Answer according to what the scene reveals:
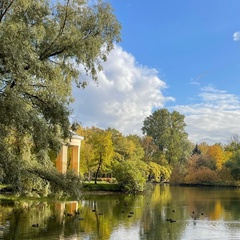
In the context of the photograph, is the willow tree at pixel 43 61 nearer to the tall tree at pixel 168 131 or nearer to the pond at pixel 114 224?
→ the pond at pixel 114 224

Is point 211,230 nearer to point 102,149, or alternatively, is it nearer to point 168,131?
point 102,149

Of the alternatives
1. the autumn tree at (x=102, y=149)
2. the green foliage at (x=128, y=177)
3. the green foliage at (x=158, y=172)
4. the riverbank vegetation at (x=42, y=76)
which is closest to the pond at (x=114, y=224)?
the riverbank vegetation at (x=42, y=76)

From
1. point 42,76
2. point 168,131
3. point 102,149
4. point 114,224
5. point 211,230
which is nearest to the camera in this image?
point 42,76

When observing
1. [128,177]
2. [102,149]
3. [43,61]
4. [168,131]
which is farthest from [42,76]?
[168,131]

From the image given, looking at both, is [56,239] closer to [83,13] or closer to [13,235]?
[13,235]

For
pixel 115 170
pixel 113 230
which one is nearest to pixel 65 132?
pixel 113 230

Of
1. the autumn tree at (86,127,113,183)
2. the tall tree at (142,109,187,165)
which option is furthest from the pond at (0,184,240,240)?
the tall tree at (142,109,187,165)

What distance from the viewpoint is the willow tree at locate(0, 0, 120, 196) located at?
993cm

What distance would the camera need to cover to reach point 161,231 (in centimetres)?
1811

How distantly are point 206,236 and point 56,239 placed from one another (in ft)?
22.1

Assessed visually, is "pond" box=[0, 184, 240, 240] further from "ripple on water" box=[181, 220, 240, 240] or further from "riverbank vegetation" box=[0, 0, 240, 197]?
"riverbank vegetation" box=[0, 0, 240, 197]

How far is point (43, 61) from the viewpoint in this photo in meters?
11.9

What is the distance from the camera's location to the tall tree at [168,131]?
86.8 m

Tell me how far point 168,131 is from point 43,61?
253 ft
